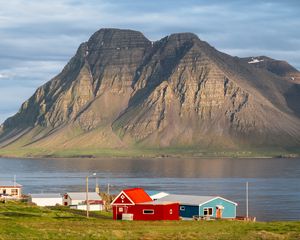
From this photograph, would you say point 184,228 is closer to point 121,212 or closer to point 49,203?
point 121,212

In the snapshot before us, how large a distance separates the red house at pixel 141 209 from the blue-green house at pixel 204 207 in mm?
9831

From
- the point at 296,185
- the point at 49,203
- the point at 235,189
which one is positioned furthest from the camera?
the point at 296,185

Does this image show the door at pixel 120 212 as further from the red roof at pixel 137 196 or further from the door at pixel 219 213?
the door at pixel 219 213

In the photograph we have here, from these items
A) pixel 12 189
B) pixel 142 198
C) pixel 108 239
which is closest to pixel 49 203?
pixel 12 189

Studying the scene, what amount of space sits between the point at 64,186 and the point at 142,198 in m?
110

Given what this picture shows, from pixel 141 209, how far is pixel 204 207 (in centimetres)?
Result: 1421

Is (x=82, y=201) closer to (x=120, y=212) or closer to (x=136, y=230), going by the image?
(x=120, y=212)

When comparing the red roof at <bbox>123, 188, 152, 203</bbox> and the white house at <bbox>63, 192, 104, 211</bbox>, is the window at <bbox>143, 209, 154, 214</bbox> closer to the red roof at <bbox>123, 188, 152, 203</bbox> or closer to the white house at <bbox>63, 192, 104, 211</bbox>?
the red roof at <bbox>123, 188, 152, 203</bbox>

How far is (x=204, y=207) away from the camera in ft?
278

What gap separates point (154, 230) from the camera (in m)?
56.2

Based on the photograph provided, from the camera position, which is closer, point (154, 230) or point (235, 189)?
point (154, 230)

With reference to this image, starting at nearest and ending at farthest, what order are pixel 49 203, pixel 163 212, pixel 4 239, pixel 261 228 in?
pixel 4 239, pixel 261 228, pixel 163 212, pixel 49 203

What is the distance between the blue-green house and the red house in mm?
9831

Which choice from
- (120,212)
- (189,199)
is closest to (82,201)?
(189,199)
